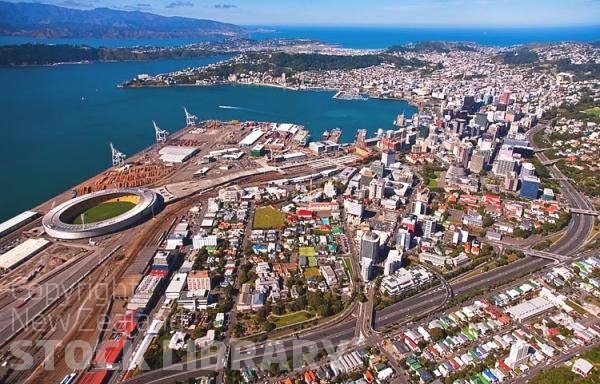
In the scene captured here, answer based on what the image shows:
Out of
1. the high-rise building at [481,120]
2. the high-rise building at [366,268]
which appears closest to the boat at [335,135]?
the high-rise building at [481,120]

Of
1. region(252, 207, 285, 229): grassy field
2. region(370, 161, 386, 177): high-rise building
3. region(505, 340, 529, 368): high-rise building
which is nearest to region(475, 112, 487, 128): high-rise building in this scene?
region(370, 161, 386, 177): high-rise building

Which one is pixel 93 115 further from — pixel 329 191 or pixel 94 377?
pixel 94 377

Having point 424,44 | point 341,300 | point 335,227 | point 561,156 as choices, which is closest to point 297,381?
point 341,300

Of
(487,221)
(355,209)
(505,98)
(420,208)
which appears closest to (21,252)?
(355,209)

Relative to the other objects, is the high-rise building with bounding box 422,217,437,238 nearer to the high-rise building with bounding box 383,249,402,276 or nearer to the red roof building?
the high-rise building with bounding box 383,249,402,276

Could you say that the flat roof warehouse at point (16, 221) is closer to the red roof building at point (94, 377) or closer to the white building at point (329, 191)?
the red roof building at point (94, 377)

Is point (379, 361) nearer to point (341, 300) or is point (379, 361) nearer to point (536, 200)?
point (341, 300)
